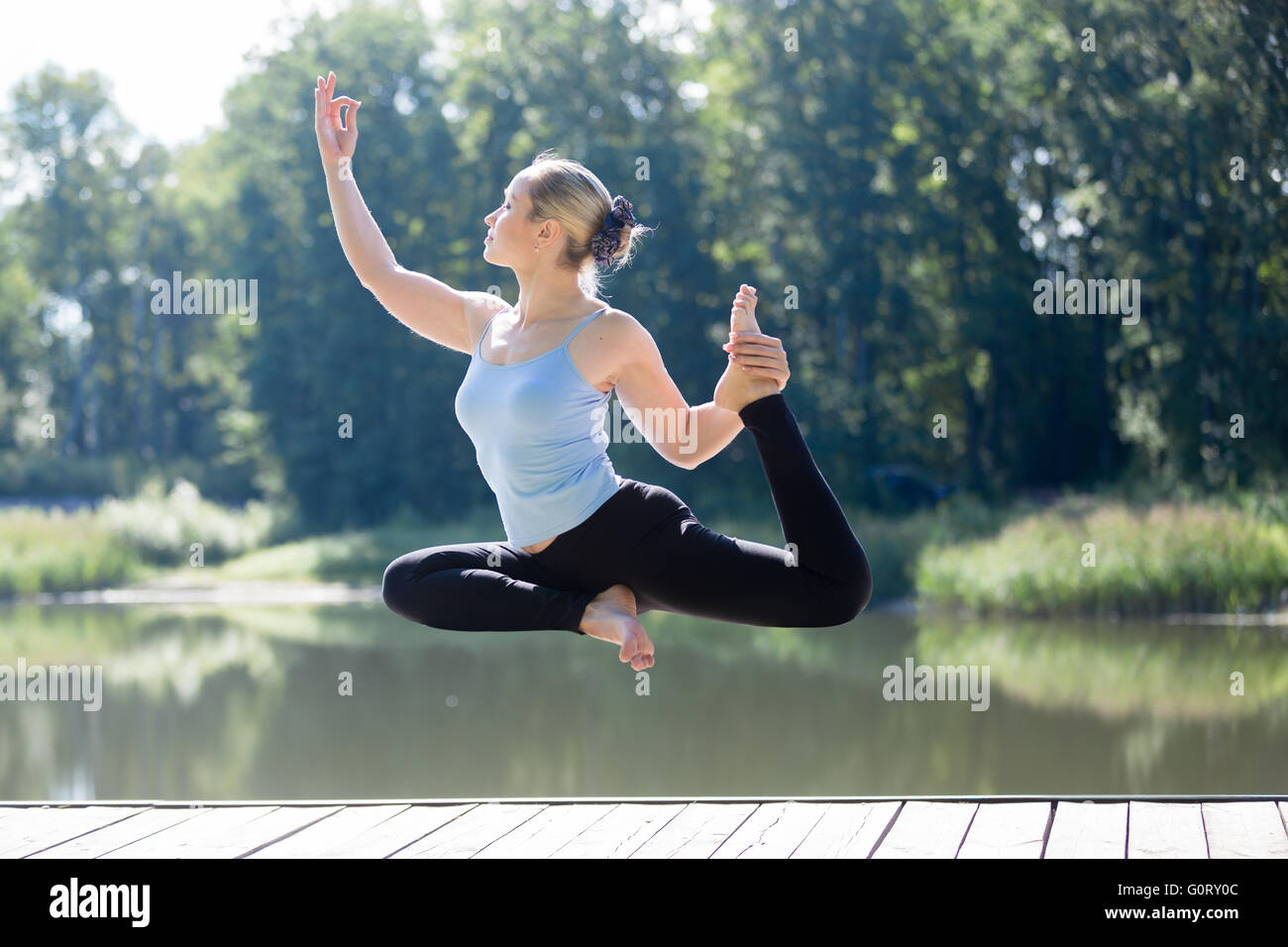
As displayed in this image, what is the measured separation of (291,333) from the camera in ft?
71.3

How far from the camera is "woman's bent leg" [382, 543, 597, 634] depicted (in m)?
2.38

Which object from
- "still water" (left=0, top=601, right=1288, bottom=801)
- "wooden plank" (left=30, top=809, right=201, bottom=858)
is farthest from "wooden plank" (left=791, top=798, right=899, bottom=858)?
"still water" (left=0, top=601, right=1288, bottom=801)

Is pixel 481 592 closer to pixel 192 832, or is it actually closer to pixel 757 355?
pixel 757 355

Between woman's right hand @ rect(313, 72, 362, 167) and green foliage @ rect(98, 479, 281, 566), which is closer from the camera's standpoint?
woman's right hand @ rect(313, 72, 362, 167)

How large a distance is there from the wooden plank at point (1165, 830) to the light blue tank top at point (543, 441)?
1.79m

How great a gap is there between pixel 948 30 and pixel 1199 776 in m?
14.3

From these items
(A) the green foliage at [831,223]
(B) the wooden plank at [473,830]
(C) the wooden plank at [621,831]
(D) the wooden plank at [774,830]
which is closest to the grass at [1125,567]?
(A) the green foliage at [831,223]

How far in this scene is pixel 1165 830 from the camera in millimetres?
3752

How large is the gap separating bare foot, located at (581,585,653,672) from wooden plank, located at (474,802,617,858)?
1.26 meters

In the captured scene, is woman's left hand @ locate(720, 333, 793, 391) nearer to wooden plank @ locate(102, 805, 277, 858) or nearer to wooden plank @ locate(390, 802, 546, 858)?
wooden plank @ locate(390, 802, 546, 858)

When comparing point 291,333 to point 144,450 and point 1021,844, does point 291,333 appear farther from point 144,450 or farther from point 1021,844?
point 1021,844

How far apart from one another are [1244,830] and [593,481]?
2.26 meters

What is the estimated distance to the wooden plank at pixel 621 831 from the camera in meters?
3.65

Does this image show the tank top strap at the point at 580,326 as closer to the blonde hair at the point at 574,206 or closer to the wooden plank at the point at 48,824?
the blonde hair at the point at 574,206
